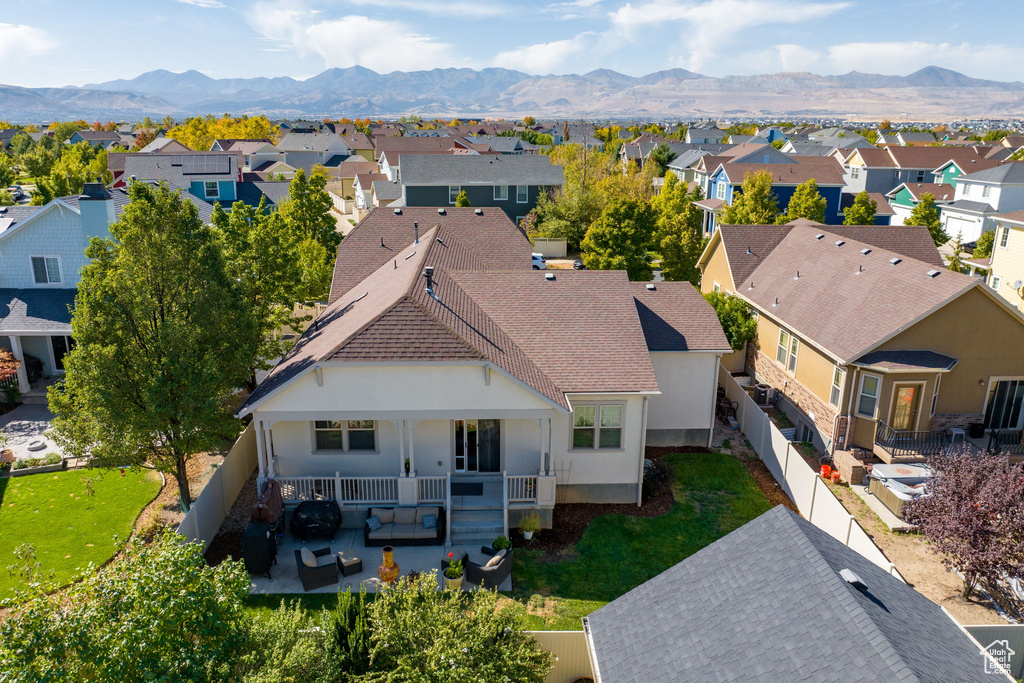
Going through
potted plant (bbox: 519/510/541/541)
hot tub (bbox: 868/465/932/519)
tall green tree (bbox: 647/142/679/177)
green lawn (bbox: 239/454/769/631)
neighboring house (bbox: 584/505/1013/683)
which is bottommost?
green lawn (bbox: 239/454/769/631)

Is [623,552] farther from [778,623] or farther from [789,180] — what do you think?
[789,180]

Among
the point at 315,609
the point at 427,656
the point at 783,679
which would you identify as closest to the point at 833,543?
the point at 783,679

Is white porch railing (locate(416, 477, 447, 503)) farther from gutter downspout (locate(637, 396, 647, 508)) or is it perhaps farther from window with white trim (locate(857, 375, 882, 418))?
window with white trim (locate(857, 375, 882, 418))

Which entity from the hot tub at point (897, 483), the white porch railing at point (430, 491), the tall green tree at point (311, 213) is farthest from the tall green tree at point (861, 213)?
the white porch railing at point (430, 491)

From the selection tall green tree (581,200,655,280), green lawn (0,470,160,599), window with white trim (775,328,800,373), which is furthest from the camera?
tall green tree (581,200,655,280)

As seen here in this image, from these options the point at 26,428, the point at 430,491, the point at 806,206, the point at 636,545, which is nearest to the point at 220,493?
the point at 430,491

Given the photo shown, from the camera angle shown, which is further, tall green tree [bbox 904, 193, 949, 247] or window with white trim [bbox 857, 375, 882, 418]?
tall green tree [bbox 904, 193, 949, 247]

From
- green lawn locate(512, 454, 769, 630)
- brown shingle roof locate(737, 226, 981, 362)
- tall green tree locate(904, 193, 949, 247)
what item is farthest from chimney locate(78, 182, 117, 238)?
tall green tree locate(904, 193, 949, 247)
